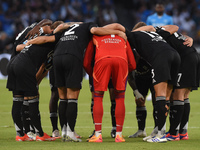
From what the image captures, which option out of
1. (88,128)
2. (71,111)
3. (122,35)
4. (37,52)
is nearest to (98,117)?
(71,111)

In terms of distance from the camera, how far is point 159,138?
7484 mm

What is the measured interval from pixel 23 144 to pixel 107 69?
5.96 feet

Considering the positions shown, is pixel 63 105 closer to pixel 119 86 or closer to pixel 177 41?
pixel 119 86

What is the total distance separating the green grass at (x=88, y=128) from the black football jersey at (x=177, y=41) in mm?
1570

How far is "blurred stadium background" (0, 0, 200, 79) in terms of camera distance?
25.2m

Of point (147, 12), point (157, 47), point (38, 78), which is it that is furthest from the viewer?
point (147, 12)

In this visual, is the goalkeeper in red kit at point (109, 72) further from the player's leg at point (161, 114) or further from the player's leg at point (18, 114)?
the player's leg at point (18, 114)

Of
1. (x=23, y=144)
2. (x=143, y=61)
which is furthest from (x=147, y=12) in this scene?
(x=23, y=144)

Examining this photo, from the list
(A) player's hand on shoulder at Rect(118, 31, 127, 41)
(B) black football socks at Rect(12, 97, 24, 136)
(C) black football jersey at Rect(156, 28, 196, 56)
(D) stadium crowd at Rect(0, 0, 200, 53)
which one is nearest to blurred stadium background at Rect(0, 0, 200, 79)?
(D) stadium crowd at Rect(0, 0, 200, 53)

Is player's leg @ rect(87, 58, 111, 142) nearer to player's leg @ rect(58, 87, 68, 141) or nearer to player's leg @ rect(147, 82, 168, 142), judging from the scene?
player's leg @ rect(58, 87, 68, 141)

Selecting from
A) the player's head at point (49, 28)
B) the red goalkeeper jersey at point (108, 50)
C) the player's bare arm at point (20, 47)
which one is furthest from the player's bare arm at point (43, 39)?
the red goalkeeper jersey at point (108, 50)

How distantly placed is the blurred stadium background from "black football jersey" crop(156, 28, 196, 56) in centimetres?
1580

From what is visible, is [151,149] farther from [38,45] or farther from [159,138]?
[38,45]

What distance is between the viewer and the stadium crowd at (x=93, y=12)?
25234mm
